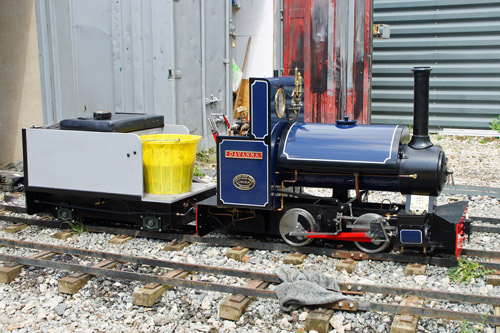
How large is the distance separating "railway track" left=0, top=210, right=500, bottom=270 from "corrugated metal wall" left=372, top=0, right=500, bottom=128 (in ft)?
27.7

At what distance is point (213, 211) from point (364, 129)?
174 centimetres

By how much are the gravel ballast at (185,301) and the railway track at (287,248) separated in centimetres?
6

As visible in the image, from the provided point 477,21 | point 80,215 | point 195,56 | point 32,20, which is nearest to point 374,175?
point 80,215

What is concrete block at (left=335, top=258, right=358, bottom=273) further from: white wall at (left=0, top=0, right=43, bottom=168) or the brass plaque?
white wall at (left=0, top=0, right=43, bottom=168)

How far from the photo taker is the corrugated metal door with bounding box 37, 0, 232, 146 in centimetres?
962

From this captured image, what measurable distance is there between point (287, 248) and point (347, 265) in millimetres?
699

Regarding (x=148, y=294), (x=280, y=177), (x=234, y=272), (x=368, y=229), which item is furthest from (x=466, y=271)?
(x=148, y=294)

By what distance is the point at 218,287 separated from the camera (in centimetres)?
461

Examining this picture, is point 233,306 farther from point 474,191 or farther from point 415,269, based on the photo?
point 474,191

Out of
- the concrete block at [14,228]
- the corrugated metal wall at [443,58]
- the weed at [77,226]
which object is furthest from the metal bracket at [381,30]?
the concrete block at [14,228]

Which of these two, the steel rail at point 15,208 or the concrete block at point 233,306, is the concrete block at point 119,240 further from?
the concrete block at point 233,306

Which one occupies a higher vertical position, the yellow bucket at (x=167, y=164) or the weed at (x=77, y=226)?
the yellow bucket at (x=167, y=164)

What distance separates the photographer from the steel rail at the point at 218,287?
3966mm

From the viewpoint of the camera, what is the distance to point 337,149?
17.1ft
